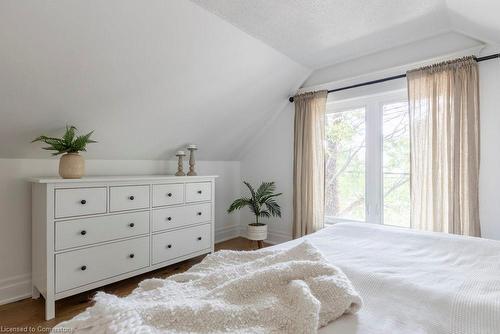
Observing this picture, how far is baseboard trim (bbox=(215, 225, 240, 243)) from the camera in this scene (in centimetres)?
388

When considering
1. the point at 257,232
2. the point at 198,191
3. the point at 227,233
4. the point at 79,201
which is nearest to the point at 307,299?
the point at 79,201

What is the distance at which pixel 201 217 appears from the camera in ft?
9.86

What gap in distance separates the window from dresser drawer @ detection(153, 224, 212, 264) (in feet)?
4.83

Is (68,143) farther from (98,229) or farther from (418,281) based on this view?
(418,281)

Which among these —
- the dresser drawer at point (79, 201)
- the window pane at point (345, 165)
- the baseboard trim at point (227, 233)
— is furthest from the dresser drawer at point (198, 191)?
the window pane at point (345, 165)

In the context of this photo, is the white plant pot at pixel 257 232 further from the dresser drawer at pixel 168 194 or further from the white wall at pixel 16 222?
the white wall at pixel 16 222

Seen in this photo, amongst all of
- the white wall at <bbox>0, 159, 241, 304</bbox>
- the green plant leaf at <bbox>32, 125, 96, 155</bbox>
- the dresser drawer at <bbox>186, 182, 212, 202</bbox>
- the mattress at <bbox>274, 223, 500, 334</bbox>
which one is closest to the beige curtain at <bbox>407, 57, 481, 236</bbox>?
the mattress at <bbox>274, 223, 500, 334</bbox>

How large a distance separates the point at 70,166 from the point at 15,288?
1139mm

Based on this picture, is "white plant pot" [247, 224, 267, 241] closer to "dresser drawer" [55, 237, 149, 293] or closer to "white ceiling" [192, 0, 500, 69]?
"dresser drawer" [55, 237, 149, 293]

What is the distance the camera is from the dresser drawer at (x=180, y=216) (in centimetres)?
261

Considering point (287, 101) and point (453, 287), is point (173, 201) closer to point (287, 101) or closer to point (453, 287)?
point (287, 101)

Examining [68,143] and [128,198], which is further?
[128,198]

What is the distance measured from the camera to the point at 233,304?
0.81 metres

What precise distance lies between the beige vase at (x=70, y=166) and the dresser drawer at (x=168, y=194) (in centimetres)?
66
